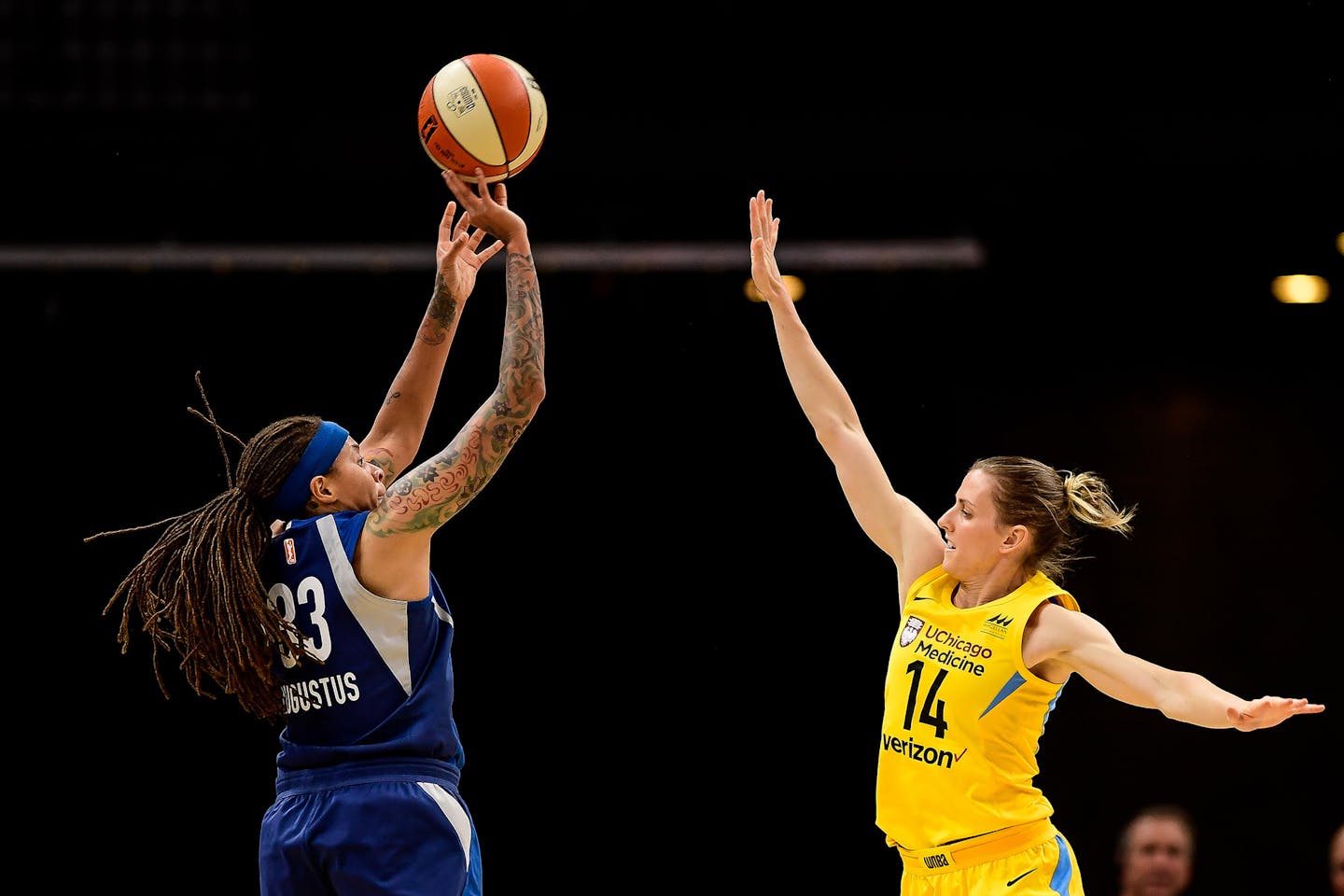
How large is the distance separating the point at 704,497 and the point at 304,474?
14.0ft

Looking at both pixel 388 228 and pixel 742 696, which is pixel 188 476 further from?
pixel 742 696

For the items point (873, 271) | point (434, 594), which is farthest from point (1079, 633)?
point (873, 271)

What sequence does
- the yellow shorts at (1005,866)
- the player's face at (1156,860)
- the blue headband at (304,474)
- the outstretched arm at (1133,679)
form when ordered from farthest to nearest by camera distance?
the player's face at (1156,860), the yellow shorts at (1005,866), the blue headband at (304,474), the outstretched arm at (1133,679)

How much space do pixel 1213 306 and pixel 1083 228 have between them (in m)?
0.80

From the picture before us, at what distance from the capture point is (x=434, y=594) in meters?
3.58

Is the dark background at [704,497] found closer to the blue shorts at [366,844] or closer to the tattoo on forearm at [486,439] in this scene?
the tattoo on forearm at [486,439]

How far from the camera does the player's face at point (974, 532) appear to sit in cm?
382

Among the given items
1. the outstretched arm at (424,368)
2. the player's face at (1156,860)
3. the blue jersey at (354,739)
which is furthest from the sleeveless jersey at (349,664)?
the player's face at (1156,860)

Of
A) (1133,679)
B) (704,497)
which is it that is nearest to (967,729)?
(1133,679)

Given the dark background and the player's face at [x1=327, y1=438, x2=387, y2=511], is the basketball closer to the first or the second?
the player's face at [x1=327, y1=438, x2=387, y2=511]

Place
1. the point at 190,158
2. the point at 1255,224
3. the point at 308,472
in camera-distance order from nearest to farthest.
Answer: the point at 308,472
the point at 190,158
the point at 1255,224

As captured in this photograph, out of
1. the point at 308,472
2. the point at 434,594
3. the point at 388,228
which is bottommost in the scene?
the point at 434,594

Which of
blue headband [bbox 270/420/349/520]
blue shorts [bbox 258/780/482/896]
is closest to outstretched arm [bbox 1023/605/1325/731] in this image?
blue shorts [bbox 258/780/482/896]

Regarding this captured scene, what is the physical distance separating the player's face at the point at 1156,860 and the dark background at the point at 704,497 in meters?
1.53
